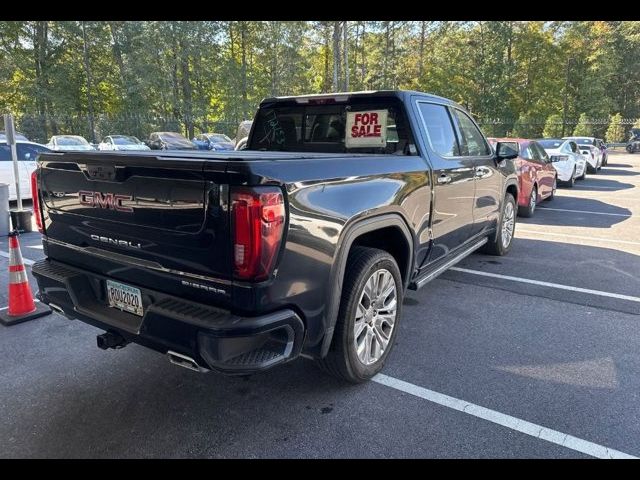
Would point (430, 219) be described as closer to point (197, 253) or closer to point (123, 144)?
point (197, 253)

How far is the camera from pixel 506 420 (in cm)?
270

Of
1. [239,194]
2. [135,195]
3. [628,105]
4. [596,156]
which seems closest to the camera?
[239,194]

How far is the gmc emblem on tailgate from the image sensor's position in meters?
2.49

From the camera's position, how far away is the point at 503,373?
3.25m

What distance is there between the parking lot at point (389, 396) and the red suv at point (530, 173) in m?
4.64

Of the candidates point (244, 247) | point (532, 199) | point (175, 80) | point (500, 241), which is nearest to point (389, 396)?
point (244, 247)

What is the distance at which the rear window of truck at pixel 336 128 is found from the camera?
3.86 m

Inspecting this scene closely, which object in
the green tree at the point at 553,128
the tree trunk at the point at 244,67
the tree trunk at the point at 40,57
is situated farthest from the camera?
the tree trunk at the point at 244,67

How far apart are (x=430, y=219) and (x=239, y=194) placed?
6.91 feet

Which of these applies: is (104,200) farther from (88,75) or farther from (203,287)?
(88,75)

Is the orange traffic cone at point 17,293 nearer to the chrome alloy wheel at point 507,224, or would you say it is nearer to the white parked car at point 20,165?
the chrome alloy wheel at point 507,224

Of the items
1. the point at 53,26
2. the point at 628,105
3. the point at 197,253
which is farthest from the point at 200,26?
the point at 628,105

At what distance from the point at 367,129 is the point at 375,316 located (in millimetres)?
1732

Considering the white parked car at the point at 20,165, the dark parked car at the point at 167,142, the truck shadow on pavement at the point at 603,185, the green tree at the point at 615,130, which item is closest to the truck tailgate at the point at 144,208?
the white parked car at the point at 20,165
